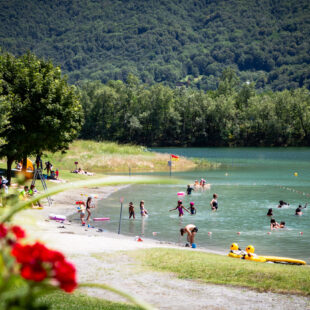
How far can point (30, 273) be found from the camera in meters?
1.96

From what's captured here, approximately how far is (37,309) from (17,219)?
733mm

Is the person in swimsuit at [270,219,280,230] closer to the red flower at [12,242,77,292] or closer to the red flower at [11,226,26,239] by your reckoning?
the red flower at [11,226,26,239]

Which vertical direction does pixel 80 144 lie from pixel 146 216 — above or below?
above

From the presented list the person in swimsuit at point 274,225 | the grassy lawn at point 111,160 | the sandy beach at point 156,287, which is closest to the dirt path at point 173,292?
the sandy beach at point 156,287

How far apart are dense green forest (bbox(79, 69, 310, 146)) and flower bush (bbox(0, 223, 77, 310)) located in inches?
4852

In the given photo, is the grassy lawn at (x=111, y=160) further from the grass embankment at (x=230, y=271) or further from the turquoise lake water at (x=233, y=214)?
the grass embankment at (x=230, y=271)

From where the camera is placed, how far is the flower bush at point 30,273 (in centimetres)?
195

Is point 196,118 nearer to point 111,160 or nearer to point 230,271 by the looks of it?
point 111,160

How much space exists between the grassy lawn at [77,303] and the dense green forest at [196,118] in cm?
11509

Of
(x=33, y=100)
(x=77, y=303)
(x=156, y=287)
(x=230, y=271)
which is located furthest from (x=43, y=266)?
(x=33, y=100)

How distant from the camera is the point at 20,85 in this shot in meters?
38.8

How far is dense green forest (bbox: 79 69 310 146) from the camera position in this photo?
408ft

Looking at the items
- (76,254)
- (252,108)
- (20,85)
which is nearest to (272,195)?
(20,85)

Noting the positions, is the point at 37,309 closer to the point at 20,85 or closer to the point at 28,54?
the point at 20,85
